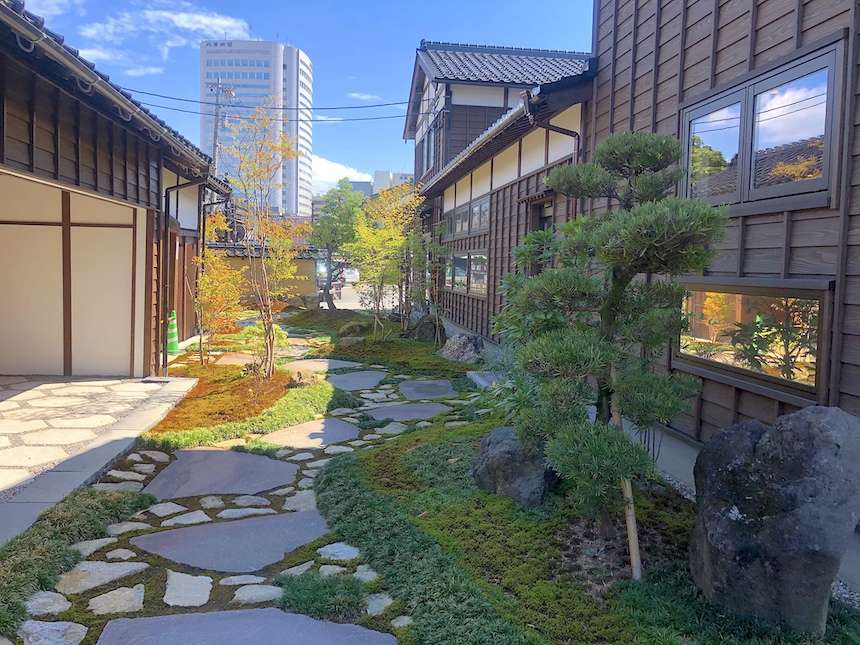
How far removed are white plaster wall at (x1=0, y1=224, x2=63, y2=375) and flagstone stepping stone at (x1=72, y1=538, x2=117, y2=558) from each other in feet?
19.4

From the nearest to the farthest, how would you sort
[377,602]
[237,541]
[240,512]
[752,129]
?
1. [377,602]
2. [237,541]
3. [752,129]
4. [240,512]

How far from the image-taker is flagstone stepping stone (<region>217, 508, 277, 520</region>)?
4492mm

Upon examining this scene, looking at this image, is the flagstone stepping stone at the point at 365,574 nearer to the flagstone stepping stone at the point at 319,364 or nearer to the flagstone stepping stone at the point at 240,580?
the flagstone stepping stone at the point at 240,580

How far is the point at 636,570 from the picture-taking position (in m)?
3.13

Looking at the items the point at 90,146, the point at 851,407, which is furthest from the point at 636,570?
the point at 90,146

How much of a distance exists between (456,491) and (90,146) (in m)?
5.38

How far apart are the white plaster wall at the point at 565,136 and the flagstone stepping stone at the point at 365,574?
19.3 feet

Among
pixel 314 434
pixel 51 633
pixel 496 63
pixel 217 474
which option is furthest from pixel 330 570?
pixel 496 63

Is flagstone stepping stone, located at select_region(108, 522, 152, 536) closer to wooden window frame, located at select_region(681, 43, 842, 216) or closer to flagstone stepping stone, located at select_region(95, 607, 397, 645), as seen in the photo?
flagstone stepping stone, located at select_region(95, 607, 397, 645)

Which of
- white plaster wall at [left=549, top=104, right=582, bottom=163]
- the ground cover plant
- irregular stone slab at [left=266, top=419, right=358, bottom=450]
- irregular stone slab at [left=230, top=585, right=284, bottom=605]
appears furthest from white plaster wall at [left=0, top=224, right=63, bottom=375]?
white plaster wall at [left=549, top=104, right=582, bottom=163]

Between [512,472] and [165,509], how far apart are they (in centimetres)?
265

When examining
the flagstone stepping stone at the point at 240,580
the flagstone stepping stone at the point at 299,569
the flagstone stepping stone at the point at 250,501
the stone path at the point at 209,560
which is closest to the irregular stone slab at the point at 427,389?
the stone path at the point at 209,560

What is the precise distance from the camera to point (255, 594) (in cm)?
332

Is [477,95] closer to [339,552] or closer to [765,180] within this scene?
[765,180]
